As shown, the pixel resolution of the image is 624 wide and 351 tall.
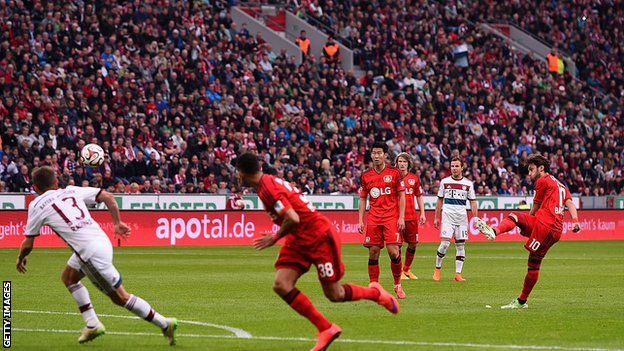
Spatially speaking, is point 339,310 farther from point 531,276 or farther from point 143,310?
point 143,310

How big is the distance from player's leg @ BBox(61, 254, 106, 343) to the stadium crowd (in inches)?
820

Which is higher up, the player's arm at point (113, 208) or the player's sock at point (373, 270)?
the player's arm at point (113, 208)

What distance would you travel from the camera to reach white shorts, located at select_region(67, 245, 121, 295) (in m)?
11.1

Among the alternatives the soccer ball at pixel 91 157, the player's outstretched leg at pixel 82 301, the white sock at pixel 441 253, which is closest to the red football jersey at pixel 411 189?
the white sock at pixel 441 253

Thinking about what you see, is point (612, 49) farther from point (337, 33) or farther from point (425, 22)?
point (337, 33)

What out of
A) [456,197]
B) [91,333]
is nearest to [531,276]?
[91,333]

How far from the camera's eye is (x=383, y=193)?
1764cm

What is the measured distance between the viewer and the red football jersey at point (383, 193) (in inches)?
689

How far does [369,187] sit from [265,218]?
679 inches

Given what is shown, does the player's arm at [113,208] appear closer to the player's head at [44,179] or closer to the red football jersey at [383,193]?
the player's head at [44,179]

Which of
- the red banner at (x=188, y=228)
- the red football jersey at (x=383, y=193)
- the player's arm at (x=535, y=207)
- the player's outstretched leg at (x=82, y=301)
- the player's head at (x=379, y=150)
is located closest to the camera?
the player's outstretched leg at (x=82, y=301)

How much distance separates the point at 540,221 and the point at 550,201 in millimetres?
344

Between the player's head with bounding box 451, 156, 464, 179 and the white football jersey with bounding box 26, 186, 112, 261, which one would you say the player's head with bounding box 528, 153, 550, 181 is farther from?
the white football jersey with bounding box 26, 186, 112, 261

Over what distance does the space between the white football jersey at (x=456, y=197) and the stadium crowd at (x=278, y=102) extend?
13.4 meters
